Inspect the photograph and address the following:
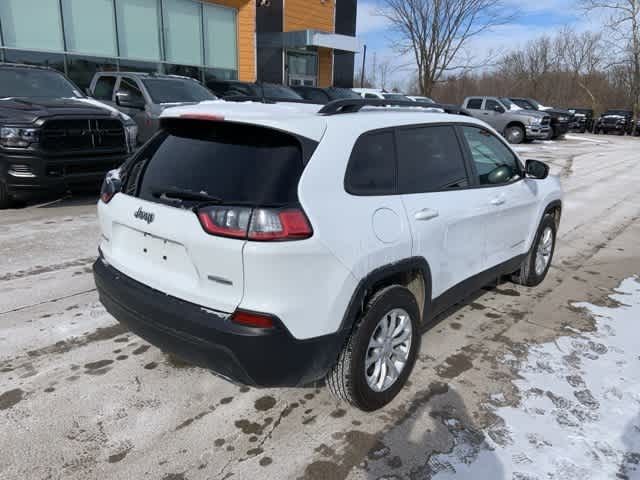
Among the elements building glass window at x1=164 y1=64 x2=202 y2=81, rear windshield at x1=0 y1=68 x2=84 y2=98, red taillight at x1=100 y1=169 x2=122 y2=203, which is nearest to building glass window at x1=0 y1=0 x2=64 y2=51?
building glass window at x1=164 y1=64 x2=202 y2=81

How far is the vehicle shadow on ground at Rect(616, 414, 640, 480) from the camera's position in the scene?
2.39 m

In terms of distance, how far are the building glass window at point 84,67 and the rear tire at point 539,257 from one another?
47.0 feet

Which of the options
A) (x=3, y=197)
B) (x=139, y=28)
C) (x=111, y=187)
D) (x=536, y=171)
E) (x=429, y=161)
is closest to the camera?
(x=111, y=187)

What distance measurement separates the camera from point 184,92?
9875 millimetres

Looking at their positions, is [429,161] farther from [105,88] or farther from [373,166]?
[105,88]

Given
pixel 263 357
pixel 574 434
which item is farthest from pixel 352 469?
pixel 574 434

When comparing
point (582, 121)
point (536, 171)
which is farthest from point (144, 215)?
point (582, 121)

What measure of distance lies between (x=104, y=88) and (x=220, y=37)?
10316 mm

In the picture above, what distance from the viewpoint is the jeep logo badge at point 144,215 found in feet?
8.29

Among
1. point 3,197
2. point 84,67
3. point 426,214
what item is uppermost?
point 84,67

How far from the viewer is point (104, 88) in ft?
34.3

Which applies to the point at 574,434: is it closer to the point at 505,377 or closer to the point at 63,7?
the point at 505,377

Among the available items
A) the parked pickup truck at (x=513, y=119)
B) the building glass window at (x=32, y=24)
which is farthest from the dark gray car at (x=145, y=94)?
the parked pickup truck at (x=513, y=119)

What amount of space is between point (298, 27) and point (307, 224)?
24.0 metres
